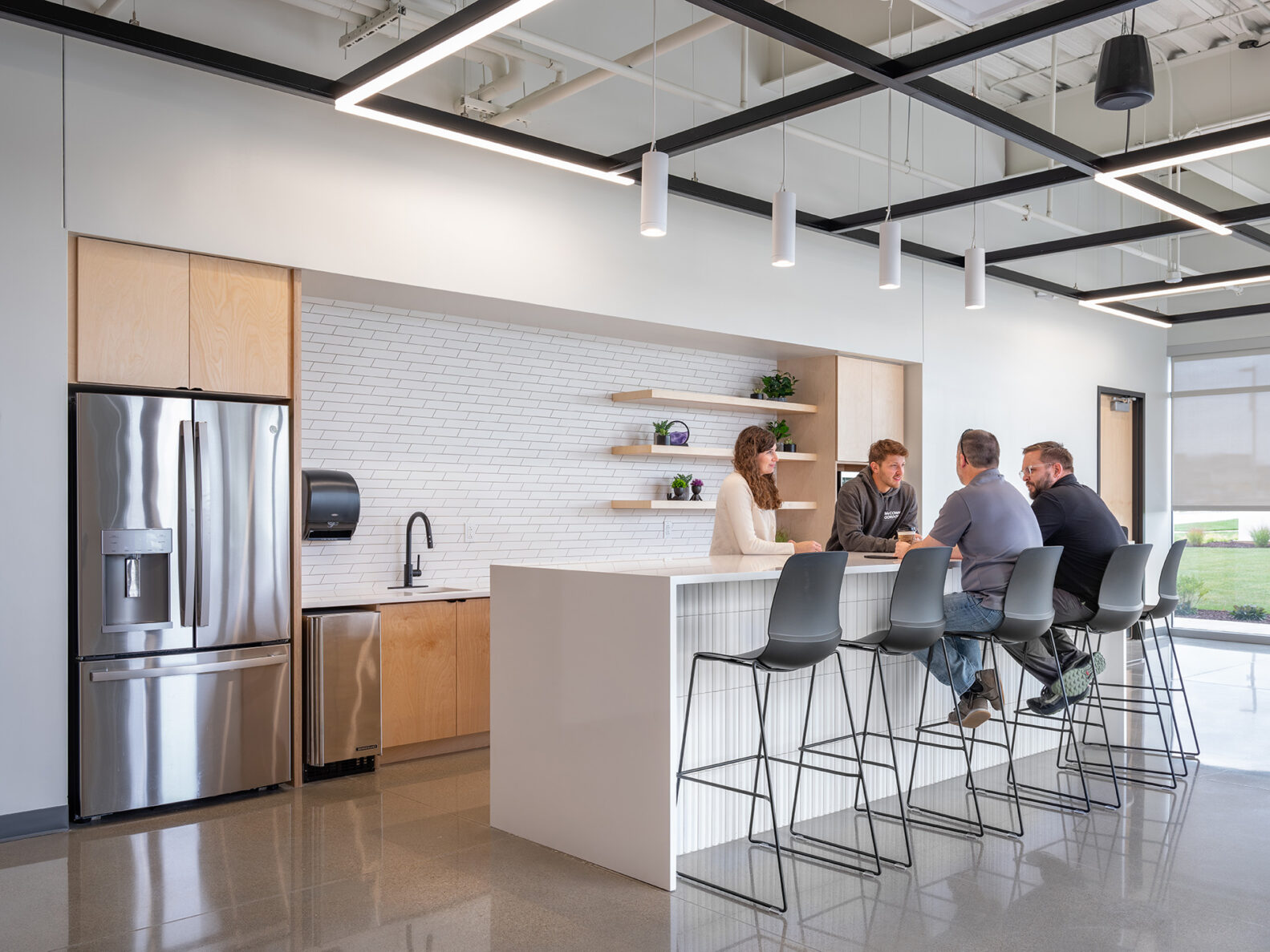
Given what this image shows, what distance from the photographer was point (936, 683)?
5.13 m

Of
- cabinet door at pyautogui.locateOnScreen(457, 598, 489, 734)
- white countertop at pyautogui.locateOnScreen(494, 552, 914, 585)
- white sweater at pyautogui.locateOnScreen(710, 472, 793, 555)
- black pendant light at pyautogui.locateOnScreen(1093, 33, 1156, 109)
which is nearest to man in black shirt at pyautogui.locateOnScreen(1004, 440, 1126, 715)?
white countertop at pyautogui.locateOnScreen(494, 552, 914, 585)

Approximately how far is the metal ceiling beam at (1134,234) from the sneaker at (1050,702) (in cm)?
311

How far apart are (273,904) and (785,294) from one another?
5206 millimetres

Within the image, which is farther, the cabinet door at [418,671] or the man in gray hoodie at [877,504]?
the man in gray hoodie at [877,504]

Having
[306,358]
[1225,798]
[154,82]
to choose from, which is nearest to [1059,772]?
[1225,798]

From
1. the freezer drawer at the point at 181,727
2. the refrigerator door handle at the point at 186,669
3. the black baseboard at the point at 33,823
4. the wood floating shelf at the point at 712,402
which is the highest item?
the wood floating shelf at the point at 712,402

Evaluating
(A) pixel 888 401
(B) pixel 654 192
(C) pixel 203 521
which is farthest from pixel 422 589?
(A) pixel 888 401

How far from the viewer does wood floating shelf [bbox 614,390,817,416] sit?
22.7 ft

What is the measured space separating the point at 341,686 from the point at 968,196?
4532 mm

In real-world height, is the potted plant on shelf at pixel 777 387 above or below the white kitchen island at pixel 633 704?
above

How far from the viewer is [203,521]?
15.4 feet

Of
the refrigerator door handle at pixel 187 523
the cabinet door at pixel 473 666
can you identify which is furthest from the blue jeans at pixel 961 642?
the refrigerator door handle at pixel 187 523

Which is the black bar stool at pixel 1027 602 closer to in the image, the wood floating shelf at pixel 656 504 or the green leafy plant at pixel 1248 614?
the wood floating shelf at pixel 656 504

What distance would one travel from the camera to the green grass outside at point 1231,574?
10.6 meters
